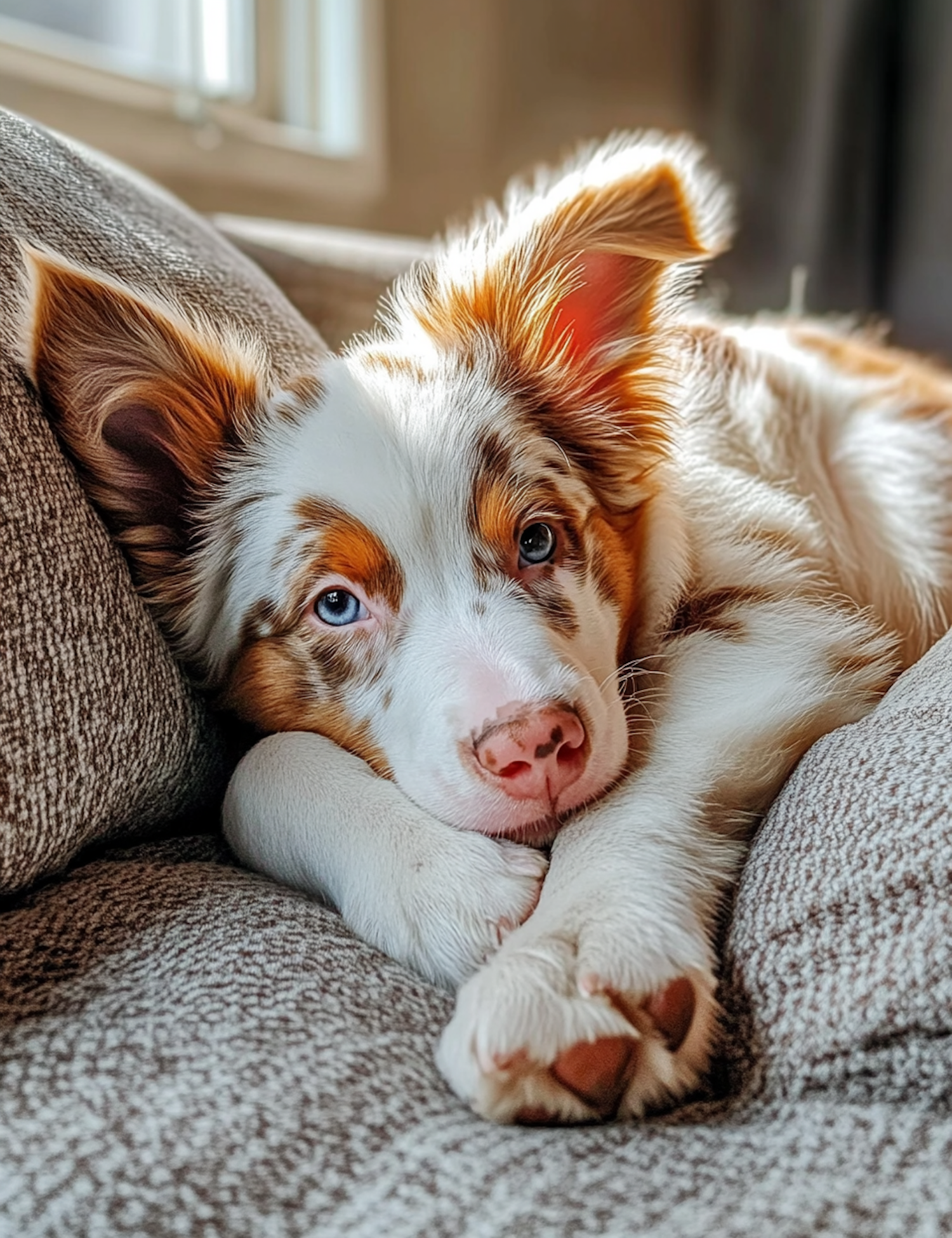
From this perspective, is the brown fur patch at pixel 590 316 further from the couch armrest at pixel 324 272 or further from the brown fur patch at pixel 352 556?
the couch armrest at pixel 324 272

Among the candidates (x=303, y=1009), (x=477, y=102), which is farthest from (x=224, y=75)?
(x=303, y=1009)

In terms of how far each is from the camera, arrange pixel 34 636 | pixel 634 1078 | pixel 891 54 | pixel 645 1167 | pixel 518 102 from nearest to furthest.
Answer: pixel 645 1167 < pixel 634 1078 < pixel 34 636 < pixel 518 102 < pixel 891 54

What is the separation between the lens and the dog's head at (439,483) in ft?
4.29

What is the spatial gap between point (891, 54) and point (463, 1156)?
5.34 m

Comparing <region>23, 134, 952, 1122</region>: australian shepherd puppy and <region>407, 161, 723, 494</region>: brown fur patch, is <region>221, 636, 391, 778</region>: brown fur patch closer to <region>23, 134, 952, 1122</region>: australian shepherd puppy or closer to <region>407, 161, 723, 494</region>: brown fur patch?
<region>23, 134, 952, 1122</region>: australian shepherd puppy

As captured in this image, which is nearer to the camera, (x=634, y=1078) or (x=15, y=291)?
(x=634, y=1078)

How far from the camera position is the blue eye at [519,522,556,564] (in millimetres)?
1492

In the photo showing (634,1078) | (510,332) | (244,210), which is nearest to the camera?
(634,1078)

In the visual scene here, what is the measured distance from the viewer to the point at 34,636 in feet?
3.91

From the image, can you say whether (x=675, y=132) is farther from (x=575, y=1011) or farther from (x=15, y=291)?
(x=575, y=1011)

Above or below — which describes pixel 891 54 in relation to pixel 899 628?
above

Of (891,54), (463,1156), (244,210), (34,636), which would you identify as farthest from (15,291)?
(891,54)

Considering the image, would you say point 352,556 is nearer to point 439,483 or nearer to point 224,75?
point 439,483

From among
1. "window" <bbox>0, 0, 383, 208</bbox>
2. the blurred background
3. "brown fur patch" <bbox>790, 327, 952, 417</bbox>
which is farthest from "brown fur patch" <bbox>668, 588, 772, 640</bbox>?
"window" <bbox>0, 0, 383, 208</bbox>
